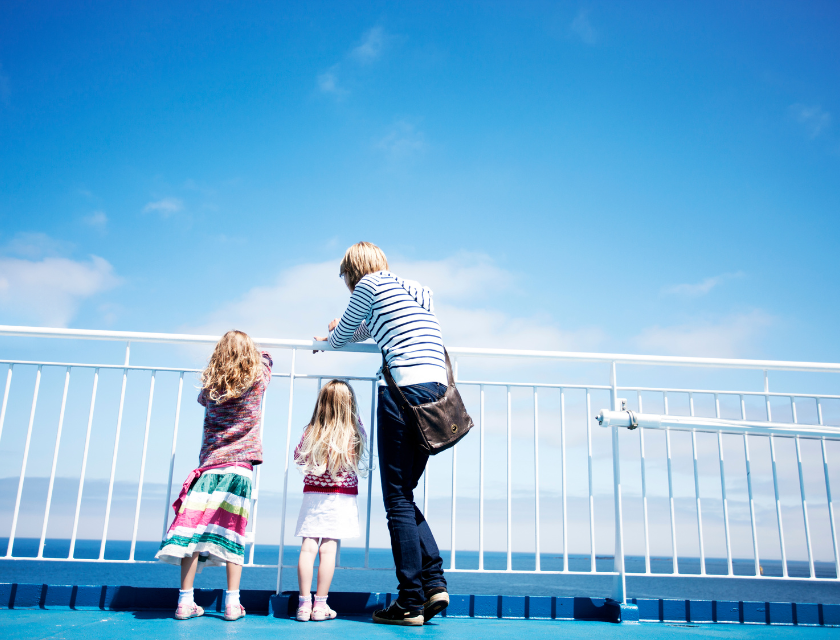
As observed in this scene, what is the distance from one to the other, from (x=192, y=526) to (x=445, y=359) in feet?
4.24

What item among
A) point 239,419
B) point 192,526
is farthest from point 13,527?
point 239,419

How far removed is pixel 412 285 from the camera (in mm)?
2672

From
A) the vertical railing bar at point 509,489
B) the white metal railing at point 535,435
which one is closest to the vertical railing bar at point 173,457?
the white metal railing at point 535,435

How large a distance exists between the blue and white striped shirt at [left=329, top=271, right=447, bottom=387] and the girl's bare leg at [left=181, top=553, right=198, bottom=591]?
116cm

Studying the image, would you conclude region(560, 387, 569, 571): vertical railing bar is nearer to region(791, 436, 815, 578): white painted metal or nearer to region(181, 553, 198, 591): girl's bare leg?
region(791, 436, 815, 578): white painted metal

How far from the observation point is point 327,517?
8.64 feet

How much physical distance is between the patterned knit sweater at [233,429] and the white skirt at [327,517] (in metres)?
0.32

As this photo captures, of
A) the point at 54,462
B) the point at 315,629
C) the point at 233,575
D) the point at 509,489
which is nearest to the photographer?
the point at 315,629

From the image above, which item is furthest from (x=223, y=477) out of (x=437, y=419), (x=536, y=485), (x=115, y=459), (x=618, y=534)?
(x=618, y=534)

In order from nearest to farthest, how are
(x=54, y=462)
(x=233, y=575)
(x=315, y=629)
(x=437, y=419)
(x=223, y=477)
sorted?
(x=315, y=629) → (x=437, y=419) → (x=233, y=575) → (x=223, y=477) → (x=54, y=462)

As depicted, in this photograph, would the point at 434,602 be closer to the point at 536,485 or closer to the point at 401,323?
the point at 536,485

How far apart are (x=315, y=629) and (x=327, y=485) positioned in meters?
0.59

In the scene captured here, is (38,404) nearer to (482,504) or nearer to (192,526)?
(192,526)

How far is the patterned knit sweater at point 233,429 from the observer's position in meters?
2.68
